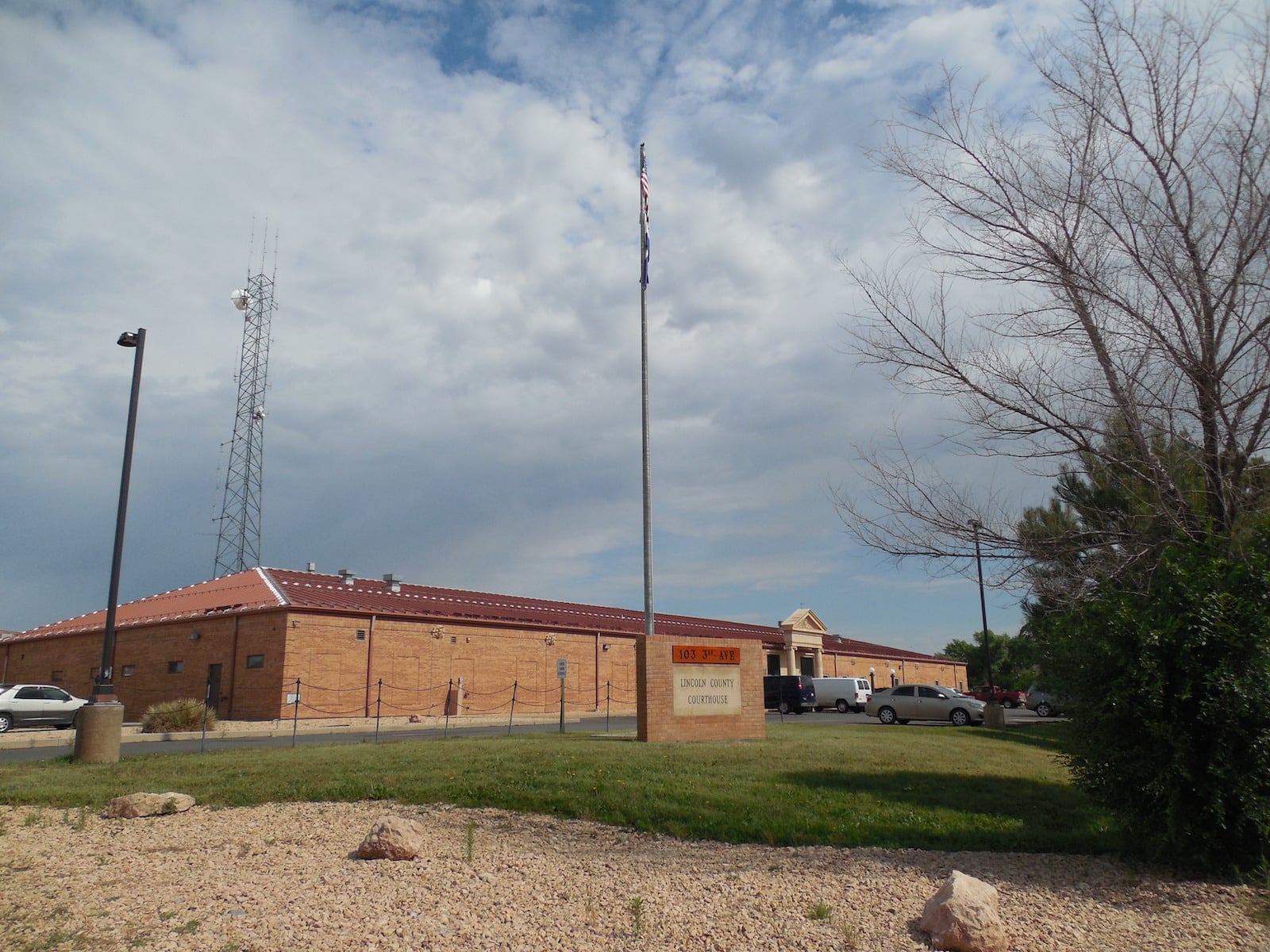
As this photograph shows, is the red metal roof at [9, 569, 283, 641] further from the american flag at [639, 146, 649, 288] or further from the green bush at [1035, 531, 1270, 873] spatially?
the green bush at [1035, 531, 1270, 873]

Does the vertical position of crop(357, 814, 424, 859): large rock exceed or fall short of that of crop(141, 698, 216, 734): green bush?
it falls short

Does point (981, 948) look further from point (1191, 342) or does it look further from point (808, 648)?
point (808, 648)

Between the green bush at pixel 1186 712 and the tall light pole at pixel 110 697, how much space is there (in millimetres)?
13703

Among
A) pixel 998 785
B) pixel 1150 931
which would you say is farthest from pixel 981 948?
pixel 998 785

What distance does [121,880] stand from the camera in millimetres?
7094

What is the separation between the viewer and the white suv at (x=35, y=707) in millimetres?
25938

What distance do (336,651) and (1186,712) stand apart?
93.1ft

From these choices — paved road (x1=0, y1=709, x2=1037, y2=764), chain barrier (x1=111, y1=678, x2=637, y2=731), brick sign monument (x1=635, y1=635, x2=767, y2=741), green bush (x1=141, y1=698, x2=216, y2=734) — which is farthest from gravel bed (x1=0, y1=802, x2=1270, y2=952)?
chain barrier (x1=111, y1=678, x2=637, y2=731)

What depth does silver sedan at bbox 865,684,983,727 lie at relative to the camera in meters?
30.4

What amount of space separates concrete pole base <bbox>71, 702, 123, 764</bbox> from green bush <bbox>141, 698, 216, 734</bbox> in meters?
9.28

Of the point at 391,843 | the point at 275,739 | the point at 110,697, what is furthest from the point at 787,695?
the point at 391,843

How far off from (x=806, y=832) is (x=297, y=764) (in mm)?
7938

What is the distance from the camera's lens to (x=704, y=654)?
1669 centimetres

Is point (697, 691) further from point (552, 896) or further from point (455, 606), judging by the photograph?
point (455, 606)
